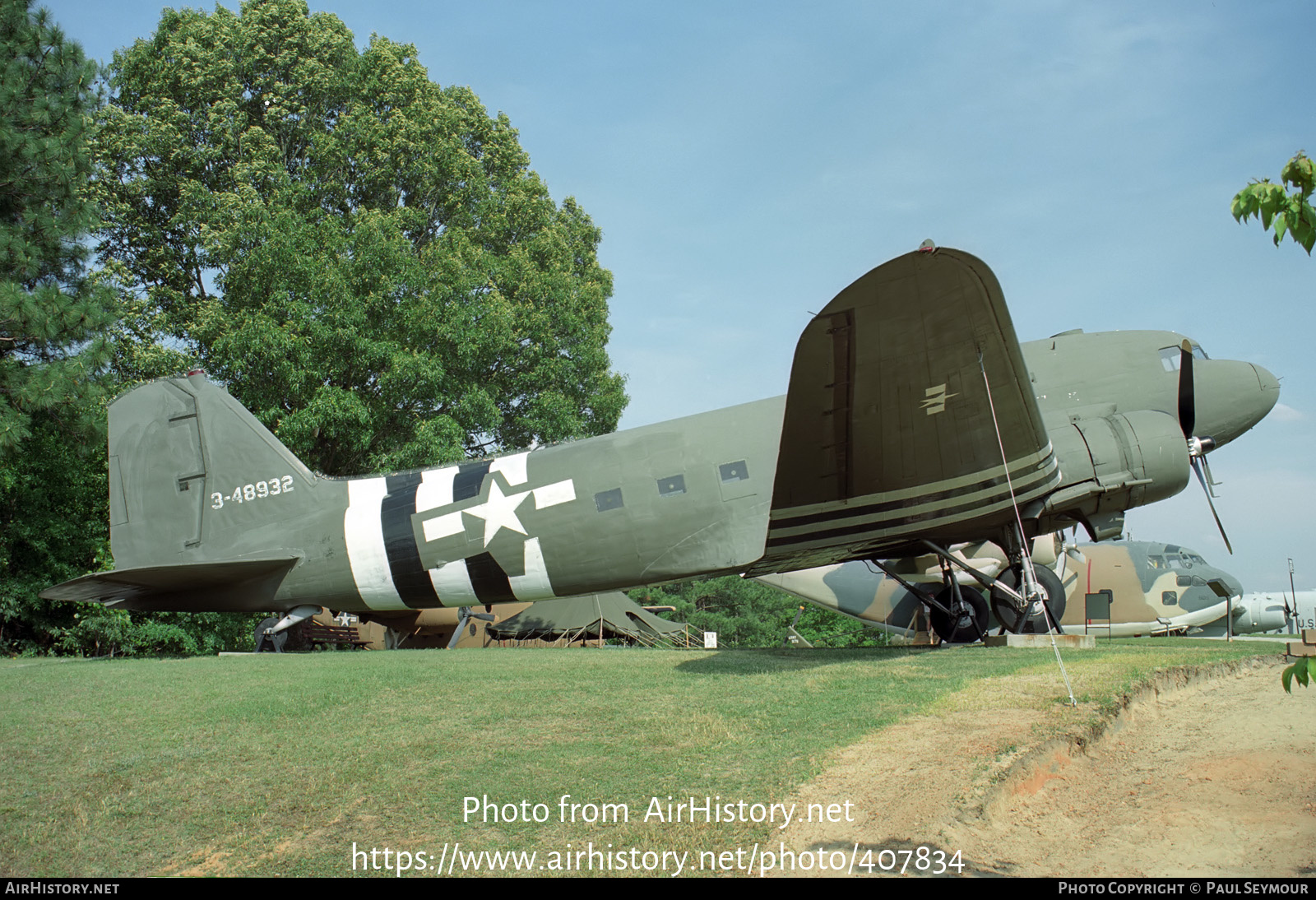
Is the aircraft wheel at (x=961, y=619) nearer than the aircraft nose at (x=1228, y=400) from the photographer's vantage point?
No

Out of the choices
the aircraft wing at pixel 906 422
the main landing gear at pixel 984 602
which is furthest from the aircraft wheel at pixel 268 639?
the main landing gear at pixel 984 602

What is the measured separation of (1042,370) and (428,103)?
25.9 metres

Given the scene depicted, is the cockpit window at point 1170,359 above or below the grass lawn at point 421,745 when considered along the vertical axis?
above

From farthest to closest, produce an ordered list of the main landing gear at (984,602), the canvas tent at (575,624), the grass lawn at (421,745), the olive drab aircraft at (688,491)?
the canvas tent at (575,624), the main landing gear at (984,602), the olive drab aircraft at (688,491), the grass lawn at (421,745)

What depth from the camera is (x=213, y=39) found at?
94.8 ft

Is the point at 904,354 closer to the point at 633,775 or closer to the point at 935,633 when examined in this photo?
the point at 633,775

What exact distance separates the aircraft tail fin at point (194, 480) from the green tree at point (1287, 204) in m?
12.5

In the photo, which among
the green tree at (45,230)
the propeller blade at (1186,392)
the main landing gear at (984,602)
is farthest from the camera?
the green tree at (45,230)

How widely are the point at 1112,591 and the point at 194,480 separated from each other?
25213 millimetres

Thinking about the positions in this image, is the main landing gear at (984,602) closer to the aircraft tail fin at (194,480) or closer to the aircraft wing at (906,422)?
the aircraft wing at (906,422)

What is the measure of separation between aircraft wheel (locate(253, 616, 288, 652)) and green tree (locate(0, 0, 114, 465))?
6684 millimetres

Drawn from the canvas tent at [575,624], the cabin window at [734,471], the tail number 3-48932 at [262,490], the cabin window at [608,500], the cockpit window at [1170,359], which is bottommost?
the canvas tent at [575,624]

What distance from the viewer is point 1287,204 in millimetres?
3117

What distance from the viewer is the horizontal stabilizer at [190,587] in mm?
11781
